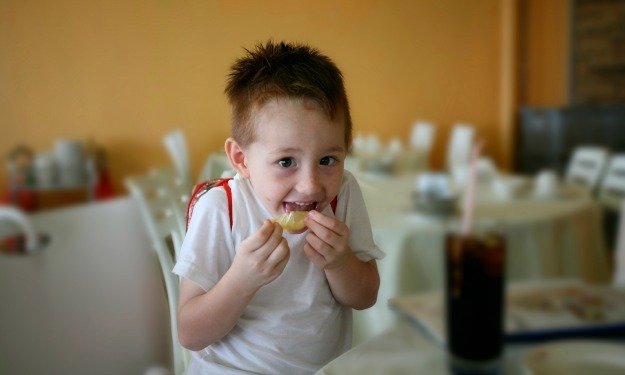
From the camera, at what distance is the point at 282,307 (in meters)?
0.37

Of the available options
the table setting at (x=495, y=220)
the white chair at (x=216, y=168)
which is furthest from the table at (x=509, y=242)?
the white chair at (x=216, y=168)

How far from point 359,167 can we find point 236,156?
0.35ft

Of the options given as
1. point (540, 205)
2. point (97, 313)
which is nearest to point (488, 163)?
point (540, 205)

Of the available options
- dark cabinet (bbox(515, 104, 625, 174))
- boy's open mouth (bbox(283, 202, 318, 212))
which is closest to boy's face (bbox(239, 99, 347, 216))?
boy's open mouth (bbox(283, 202, 318, 212))

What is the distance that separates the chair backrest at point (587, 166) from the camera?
0.32 meters

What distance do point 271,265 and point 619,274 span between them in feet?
0.72

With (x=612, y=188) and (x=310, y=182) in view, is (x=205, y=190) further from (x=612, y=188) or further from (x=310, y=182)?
(x=612, y=188)

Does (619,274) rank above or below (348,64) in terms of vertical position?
below

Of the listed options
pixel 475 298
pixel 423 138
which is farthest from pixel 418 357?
pixel 423 138

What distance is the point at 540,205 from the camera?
33 cm

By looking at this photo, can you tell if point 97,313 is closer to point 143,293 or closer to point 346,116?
point 143,293

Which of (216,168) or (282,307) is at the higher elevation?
(216,168)

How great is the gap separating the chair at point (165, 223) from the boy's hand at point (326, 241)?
0.31 ft

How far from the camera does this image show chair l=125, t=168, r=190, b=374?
11.2 inches
